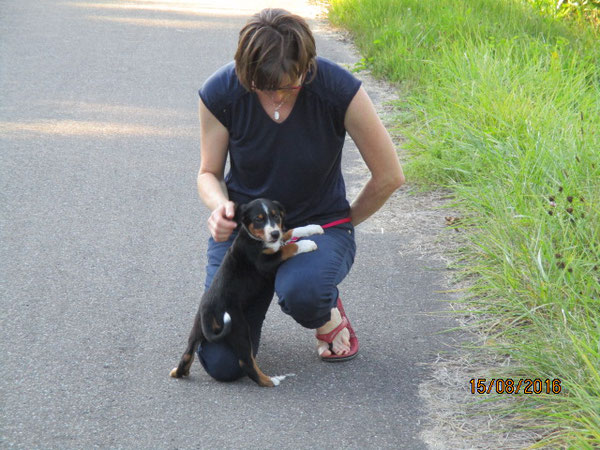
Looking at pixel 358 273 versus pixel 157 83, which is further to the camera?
pixel 157 83

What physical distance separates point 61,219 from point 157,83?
10.9 ft

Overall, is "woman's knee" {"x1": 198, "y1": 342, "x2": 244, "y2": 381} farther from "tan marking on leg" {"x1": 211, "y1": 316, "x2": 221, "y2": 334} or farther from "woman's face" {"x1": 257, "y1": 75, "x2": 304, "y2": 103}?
"woman's face" {"x1": 257, "y1": 75, "x2": 304, "y2": 103}

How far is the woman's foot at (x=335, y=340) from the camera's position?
11.2ft

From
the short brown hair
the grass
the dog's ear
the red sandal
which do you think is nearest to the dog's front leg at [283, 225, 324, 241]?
the dog's ear

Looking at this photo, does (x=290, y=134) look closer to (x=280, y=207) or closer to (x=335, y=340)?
(x=280, y=207)

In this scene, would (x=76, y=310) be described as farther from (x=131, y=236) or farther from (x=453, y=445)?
(x=453, y=445)

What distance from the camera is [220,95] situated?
10.9ft

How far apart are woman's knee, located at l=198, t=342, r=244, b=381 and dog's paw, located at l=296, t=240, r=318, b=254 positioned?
504 mm

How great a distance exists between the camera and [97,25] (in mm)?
10430

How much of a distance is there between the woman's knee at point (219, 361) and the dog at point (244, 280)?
4cm

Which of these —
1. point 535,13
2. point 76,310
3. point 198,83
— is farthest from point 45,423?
point 535,13

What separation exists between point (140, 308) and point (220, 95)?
1200 millimetres

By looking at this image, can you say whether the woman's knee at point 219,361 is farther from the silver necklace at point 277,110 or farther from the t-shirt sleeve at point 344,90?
the t-shirt sleeve at point 344,90
